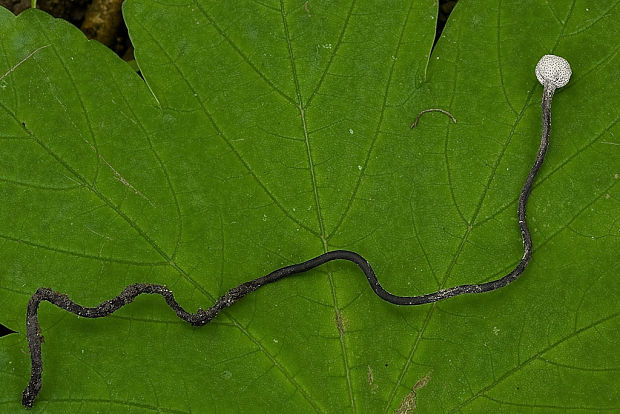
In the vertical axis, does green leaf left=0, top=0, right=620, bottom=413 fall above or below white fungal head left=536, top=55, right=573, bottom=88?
below

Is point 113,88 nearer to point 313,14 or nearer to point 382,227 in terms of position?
point 313,14

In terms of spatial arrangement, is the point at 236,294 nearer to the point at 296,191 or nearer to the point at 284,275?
the point at 284,275

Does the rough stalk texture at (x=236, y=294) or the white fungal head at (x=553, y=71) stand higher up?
the white fungal head at (x=553, y=71)

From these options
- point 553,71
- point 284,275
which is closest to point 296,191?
point 284,275

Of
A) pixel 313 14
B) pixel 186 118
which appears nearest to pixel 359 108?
pixel 313 14

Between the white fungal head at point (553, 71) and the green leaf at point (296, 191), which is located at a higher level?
the white fungal head at point (553, 71)
